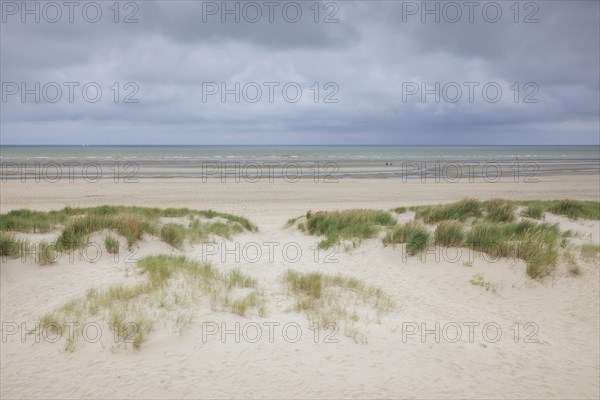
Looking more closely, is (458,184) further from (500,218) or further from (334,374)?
(334,374)

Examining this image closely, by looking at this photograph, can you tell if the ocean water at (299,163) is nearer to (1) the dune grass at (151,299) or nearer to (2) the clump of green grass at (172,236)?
(2) the clump of green grass at (172,236)

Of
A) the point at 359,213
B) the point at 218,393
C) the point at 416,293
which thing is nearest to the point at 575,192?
the point at 359,213

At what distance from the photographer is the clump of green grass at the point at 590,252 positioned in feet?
33.1

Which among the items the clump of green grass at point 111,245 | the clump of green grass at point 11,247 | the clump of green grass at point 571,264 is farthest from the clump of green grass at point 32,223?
the clump of green grass at point 571,264

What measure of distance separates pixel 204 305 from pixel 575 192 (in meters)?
30.7

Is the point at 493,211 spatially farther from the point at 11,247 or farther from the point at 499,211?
the point at 11,247

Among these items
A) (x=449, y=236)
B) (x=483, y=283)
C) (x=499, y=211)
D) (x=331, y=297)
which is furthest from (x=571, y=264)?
(x=331, y=297)

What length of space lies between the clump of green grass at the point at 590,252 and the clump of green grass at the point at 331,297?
6.00 m

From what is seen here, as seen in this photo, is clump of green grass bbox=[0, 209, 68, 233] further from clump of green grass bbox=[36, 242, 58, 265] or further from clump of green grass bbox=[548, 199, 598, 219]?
clump of green grass bbox=[548, 199, 598, 219]

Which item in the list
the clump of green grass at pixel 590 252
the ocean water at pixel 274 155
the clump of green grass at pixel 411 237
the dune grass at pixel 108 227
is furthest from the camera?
the ocean water at pixel 274 155

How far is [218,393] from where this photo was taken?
5051 mm

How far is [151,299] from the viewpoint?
6.84 metres

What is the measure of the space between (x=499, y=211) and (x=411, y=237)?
5247mm

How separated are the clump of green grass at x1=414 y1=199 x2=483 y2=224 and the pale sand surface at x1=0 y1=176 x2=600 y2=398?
3.34 metres
